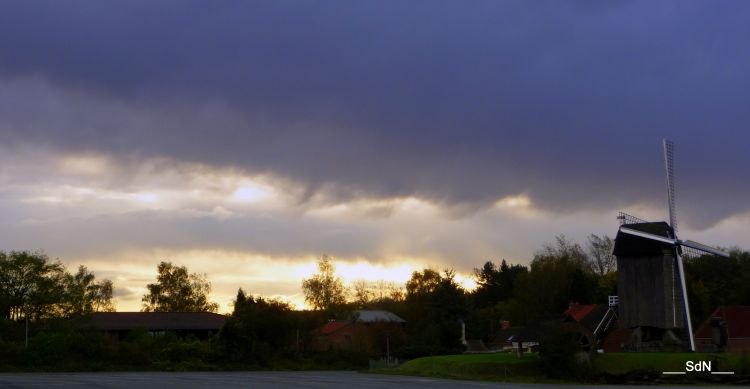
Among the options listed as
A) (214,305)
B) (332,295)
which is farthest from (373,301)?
(214,305)

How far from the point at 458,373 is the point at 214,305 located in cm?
7078

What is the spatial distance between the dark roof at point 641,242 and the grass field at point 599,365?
1467 cm

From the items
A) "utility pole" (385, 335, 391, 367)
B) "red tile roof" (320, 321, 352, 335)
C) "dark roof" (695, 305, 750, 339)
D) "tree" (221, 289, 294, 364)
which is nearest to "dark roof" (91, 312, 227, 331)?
"tree" (221, 289, 294, 364)

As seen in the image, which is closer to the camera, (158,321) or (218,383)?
(218,383)

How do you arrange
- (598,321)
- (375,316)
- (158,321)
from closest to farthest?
(598,321) → (158,321) → (375,316)

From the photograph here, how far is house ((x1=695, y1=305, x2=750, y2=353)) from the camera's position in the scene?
73625 millimetres

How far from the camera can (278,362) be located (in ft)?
286

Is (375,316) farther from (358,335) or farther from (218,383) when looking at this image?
(218,383)

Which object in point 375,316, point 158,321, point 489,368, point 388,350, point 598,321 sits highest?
point 375,316

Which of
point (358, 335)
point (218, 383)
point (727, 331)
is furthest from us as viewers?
point (358, 335)

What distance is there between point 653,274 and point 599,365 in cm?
1645

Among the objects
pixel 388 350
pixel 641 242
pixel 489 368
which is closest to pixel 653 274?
pixel 641 242

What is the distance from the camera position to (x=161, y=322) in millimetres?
108125

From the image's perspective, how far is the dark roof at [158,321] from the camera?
106m
